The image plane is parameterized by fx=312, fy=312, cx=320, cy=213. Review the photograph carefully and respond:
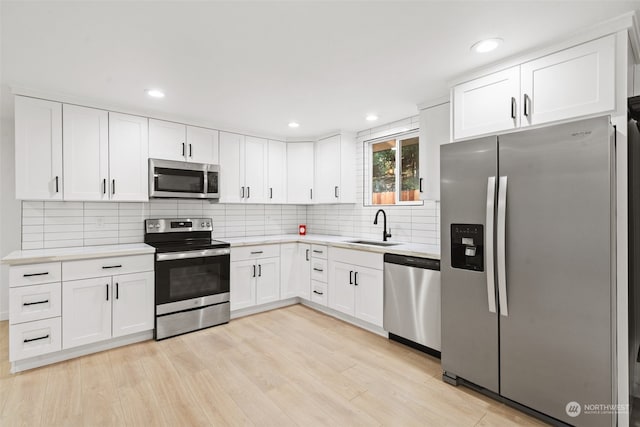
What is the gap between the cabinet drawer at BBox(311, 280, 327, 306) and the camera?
12.6ft

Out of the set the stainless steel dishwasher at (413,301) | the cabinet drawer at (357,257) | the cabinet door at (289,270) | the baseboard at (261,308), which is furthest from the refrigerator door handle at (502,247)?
the baseboard at (261,308)

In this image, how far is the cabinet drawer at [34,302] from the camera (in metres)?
2.48

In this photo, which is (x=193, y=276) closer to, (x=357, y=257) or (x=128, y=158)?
(x=128, y=158)

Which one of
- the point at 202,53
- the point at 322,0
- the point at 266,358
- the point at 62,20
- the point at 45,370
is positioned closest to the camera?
the point at 322,0

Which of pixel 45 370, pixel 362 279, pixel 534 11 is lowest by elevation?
pixel 45 370

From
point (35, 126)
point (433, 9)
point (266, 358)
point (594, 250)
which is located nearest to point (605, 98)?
point (594, 250)

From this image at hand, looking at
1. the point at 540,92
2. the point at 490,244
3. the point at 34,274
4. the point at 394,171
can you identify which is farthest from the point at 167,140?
the point at 540,92

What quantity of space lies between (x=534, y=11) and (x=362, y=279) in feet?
8.34

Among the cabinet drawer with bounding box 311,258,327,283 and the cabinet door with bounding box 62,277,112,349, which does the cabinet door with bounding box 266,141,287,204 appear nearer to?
the cabinet drawer with bounding box 311,258,327,283

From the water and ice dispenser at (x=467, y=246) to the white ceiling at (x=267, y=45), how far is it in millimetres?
1214

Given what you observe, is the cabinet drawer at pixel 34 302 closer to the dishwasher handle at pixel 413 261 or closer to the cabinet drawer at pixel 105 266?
the cabinet drawer at pixel 105 266

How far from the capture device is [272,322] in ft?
11.9

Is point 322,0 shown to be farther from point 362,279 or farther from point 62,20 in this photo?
point 362,279

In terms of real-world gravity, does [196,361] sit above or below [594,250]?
below
